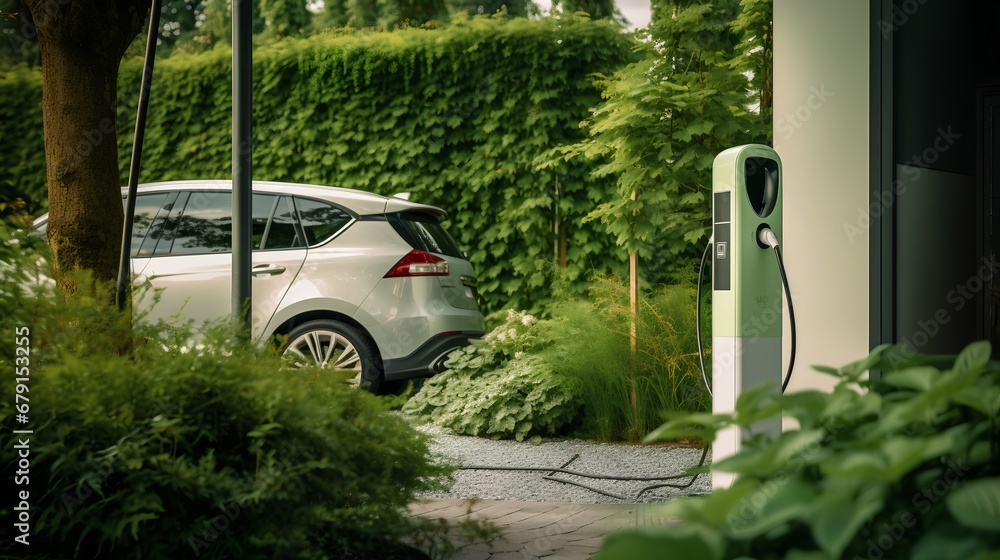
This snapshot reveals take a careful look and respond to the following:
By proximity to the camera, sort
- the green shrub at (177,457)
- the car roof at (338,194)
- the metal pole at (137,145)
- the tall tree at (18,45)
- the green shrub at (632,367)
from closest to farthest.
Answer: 1. the green shrub at (177,457)
2. the metal pole at (137,145)
3. the green shrub at (632,367)
4. the car roof at (338,194)
5. the tall tree at (18,45)

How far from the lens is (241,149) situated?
3.11m

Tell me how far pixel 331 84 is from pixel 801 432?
8158 millimetres

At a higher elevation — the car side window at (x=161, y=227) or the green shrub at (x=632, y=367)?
the car side window at (x=161, y=227)

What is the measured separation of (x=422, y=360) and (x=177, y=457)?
163 inches

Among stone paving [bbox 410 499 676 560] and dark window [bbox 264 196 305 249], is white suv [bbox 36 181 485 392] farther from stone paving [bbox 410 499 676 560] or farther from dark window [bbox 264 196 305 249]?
stone paving [bbox 410 499 676 560]

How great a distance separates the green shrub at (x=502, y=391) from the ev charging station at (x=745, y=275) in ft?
6.40

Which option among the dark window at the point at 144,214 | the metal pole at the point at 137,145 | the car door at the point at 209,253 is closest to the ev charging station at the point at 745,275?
the metal pole at the point at 137,145

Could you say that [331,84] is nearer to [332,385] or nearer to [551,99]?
[551,99]

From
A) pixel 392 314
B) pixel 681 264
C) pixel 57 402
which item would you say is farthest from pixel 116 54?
pixel 681 264

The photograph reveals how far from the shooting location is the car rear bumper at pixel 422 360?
6.09 meters

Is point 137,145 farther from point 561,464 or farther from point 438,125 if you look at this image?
point 438,125

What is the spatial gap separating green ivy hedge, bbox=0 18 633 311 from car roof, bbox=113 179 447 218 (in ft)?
4.85

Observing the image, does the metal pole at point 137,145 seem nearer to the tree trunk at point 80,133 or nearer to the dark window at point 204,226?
the tree trunk at point 80,133

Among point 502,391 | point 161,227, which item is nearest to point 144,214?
point 161,227
